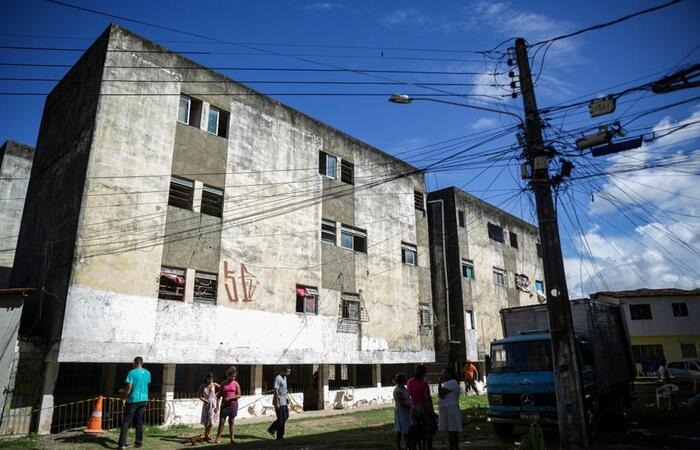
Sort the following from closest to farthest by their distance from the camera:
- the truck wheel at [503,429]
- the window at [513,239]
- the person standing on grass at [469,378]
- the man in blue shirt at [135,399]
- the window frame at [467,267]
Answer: the man in blue shirt at [135,399], the truck wheel at [503,429], the person standing on grass at [469,378], the window frame at [467,267], the window at [513,239]

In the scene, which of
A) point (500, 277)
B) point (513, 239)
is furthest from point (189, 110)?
point (513, 239)

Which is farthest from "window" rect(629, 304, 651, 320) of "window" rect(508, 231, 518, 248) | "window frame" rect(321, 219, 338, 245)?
"window frame" rect(321, 219, 338, 245)

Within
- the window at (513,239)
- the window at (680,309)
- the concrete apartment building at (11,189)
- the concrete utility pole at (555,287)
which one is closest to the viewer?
the concrete utility pole at (555,287)

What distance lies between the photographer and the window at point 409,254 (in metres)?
25.1

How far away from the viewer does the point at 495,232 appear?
110 feet

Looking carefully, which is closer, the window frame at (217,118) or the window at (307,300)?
the window frame at (217,118)

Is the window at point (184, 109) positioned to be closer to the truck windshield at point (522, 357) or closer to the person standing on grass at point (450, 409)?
the person standing on grass at point (450, 409)

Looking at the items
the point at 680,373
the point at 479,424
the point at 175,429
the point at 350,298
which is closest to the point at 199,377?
the point at 175,429

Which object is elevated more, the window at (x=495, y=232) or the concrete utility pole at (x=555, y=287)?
the window at (x=495, y=232)

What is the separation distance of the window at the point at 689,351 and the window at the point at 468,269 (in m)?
23.7

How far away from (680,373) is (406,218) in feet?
69.3

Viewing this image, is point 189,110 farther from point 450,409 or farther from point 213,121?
point 450,409

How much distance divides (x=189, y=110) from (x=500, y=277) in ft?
80.9

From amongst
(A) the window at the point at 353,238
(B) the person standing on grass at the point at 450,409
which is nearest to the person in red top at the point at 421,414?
(B) the person standing on grass at the point at 450,409
